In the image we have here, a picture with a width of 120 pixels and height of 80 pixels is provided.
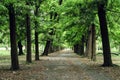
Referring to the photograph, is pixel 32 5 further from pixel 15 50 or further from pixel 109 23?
pixel 109 23

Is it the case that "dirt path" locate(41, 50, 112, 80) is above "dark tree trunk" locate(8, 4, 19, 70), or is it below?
below

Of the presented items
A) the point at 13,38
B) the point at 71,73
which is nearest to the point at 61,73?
the point at 71,73

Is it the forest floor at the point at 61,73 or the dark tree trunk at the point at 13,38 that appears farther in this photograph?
the dark tree trunk at the point at 13,38

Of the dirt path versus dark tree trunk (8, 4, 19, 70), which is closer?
the dirt path

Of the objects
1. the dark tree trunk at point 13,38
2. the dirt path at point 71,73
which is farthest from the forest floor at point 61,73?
the dark tree trunk at point 13,38

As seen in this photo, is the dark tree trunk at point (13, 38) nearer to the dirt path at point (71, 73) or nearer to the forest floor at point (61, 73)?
the forest floor at point (61, 73)

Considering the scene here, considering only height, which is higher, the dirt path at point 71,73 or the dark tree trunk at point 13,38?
the dark tree trunk at point 13,38

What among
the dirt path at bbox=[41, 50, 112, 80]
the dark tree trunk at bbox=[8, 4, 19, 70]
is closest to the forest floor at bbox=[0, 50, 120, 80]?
the dirt path at bbox=[41, 50, 112, 80]

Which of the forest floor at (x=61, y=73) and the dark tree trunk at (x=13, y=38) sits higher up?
the dark tree trunk at (x=13, y=38)

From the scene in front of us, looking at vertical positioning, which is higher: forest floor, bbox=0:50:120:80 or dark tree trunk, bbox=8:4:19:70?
dark tree trunk, bbox=8:4:19:70

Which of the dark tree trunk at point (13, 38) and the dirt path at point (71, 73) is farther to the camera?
the dark tree trunk at point (13, 38)

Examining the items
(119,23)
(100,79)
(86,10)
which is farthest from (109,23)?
(100,79)

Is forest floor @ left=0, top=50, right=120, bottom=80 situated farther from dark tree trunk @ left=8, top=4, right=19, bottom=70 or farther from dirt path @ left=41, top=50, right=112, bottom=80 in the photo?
dark tree trunk @ left=8, top=4, right=19, bottom=70

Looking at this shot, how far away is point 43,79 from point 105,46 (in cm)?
1005
